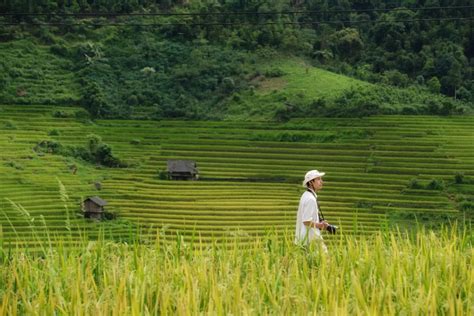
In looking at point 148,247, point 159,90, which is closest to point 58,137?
point 159,90

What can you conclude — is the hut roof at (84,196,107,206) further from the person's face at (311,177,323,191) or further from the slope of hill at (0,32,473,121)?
the person's face at (311,177,323,191)

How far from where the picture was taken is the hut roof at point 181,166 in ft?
161

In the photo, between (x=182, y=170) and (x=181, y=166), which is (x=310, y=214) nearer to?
(x=182, y=170)

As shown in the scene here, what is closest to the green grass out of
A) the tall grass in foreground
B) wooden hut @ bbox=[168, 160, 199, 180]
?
wooden hut @ bbox=[168, 160, 199, 180]

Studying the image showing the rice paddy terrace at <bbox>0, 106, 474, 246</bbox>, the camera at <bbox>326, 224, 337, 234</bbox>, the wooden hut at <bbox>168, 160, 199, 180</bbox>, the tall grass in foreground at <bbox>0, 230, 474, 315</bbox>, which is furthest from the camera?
the wooden hut at <bbox>168, 160, 199, 180</bbox>

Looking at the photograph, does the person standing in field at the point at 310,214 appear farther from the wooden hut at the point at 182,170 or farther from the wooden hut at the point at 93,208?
the wooden hut at the point at 182,170

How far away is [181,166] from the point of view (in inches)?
1938

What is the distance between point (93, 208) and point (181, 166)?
7.63 metres

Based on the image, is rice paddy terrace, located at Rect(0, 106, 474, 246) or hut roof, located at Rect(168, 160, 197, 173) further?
hut roof, located at Rect(168, 160, 197, 173)

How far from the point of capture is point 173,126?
57312 mm

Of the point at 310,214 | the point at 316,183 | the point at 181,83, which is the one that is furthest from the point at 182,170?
the point at 310,214

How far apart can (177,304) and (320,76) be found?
5772 centimetres

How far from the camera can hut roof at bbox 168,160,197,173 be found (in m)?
49.2

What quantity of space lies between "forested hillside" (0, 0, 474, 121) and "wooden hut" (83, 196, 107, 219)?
16531 mm
